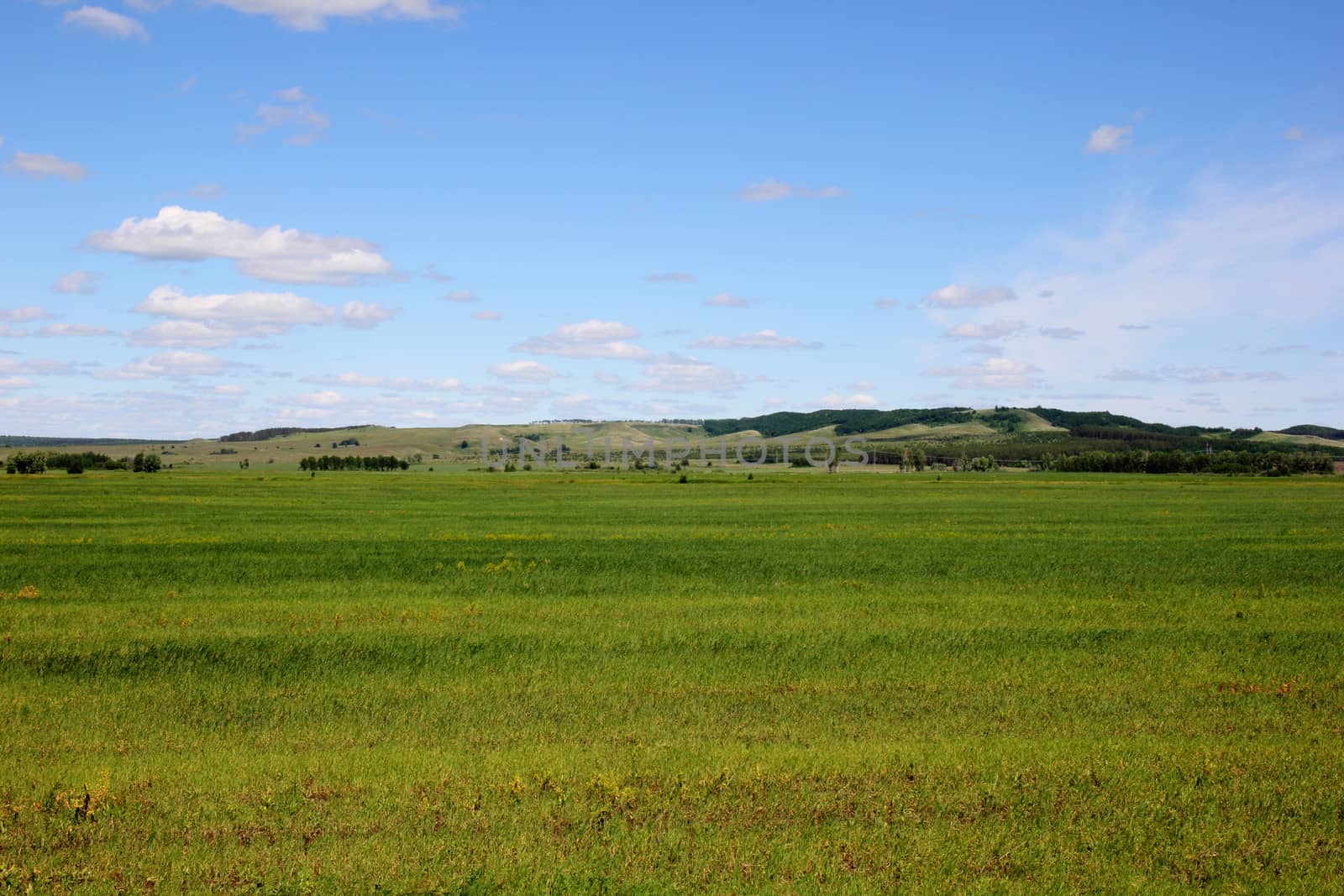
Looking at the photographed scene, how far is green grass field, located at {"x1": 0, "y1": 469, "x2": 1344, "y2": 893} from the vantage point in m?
8.59

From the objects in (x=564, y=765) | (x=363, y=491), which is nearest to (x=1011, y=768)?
Answer: (x=564, y=765)

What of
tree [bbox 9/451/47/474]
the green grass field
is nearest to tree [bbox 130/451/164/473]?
tree [bbox 9/451/47/474]

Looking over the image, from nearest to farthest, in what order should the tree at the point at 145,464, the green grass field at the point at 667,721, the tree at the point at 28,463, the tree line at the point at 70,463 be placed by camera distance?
the green grass field at the point at 667,721 < the tree at the point at 28,463 < the tree line at the point at 70,463 < the tree at the point at 145,464

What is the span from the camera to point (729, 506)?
6175cm

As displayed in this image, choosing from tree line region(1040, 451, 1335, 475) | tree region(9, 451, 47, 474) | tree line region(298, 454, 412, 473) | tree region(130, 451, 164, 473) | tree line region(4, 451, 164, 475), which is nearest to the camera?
tree region(9, 451, 47, 474)

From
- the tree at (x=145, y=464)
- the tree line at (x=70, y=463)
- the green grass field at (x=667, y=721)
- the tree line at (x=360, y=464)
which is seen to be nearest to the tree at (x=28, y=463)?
the tree line at (x=70, y=463)

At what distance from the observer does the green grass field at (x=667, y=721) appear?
859 centimetres

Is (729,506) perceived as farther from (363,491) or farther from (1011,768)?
(1011,768)

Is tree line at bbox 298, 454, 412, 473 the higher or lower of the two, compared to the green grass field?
higher

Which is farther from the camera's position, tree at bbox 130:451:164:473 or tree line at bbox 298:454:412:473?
tree line at bbox 298:454:412:473

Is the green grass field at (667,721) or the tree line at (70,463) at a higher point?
the tree line at (70,463)

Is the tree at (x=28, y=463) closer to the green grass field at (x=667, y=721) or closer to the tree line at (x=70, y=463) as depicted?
the tree line at (x=70, y=463)

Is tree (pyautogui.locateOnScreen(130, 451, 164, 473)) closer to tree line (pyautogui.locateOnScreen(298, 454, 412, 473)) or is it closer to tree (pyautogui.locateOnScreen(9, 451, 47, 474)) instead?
tree (pyautogui.locateOnScreen(9, 451, 47, 474))

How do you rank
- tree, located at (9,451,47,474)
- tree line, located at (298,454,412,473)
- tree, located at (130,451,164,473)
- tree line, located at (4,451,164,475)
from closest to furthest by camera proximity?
tree, located at (9,451,47,474), tree line, located at (4,451,164,475), tree, located at (130,451,164,473), tree line, located at (298,454,412,473)
